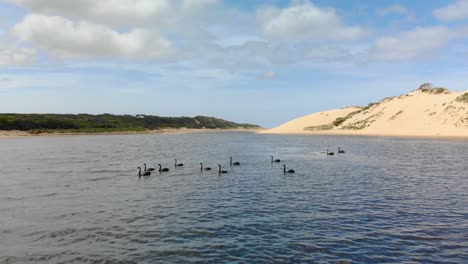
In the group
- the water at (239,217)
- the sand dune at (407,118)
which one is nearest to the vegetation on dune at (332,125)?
the sand dune at (407,118)

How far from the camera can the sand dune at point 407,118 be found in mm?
86000

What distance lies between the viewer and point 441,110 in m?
93.1

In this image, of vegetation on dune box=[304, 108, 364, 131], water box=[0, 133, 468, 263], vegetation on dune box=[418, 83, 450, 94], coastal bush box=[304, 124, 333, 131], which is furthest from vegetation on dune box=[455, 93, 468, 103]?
water box=[0, 133, 468, 263]

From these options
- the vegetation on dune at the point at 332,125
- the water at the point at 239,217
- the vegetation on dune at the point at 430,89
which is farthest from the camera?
the vegetation on dune at the point at 332,125

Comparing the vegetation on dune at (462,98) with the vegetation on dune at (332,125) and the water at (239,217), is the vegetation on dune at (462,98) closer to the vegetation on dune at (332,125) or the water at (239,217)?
the vegetation on dune at (332,125)

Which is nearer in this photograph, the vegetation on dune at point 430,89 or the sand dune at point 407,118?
the sand dune at point 407,118

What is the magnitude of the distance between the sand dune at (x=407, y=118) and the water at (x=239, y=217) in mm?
59123

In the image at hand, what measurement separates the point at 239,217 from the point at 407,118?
9264cm

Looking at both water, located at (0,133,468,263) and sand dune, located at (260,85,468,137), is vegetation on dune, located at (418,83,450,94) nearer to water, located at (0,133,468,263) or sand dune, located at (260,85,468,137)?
sand dune, located at (260,85,468,137)

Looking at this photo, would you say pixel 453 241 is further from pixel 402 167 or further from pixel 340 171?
pixel 402 167

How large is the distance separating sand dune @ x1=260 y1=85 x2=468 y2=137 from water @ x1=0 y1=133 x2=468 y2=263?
59.1m

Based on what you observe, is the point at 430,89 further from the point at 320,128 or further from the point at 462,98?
the point at 320,128

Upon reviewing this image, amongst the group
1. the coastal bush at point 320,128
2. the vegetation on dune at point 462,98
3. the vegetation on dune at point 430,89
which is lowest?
the coastal bush at point 320,128

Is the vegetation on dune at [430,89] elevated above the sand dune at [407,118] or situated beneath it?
elevated above
